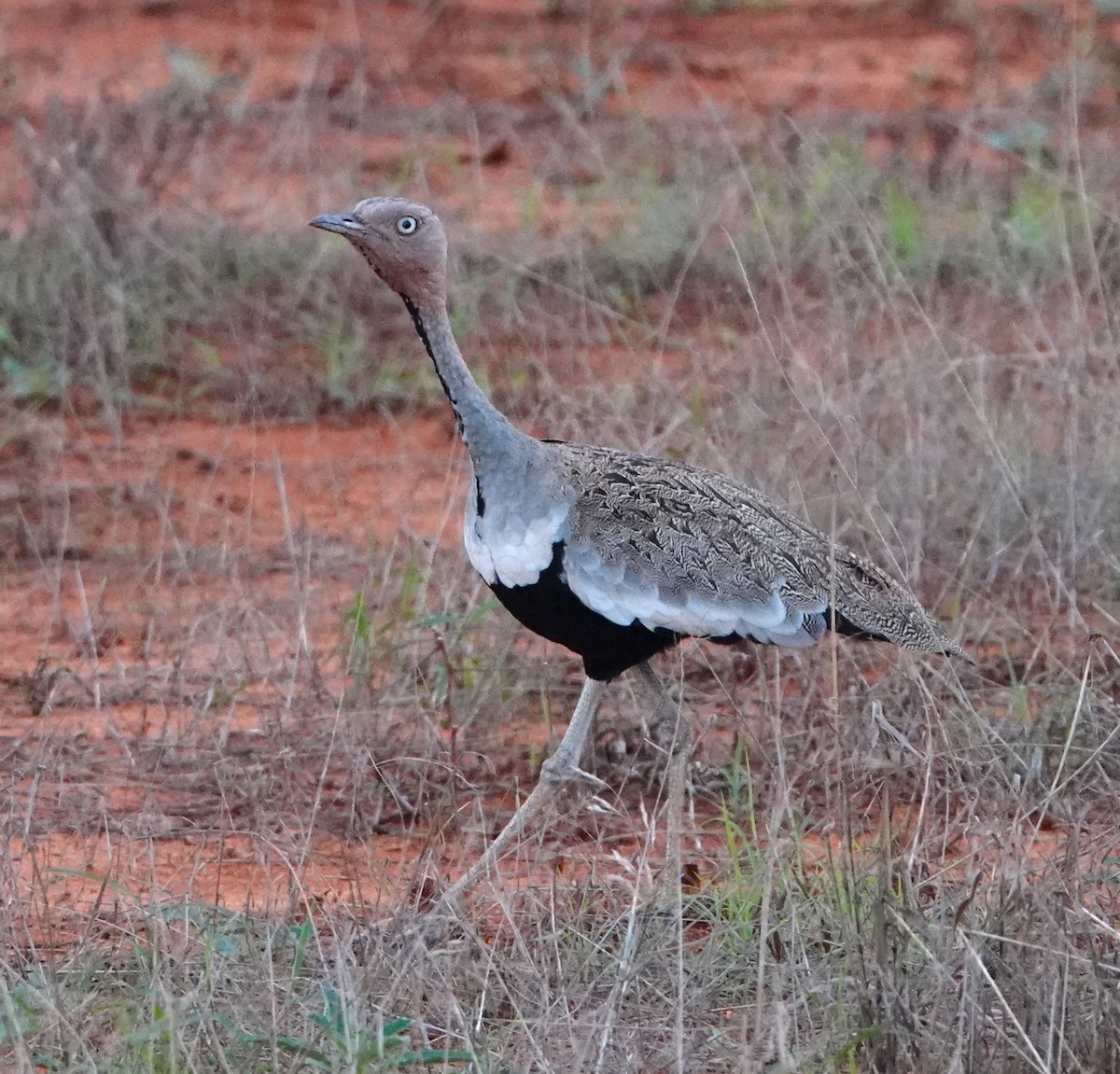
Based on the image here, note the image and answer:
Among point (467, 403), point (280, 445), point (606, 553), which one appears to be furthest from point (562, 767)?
point (280, 445)

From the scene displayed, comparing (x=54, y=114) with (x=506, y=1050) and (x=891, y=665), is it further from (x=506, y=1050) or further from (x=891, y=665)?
(x=506, y=1050)

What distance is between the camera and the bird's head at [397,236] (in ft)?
11.2

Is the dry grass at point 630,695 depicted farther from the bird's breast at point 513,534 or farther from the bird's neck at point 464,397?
the bird's neck at point 464,397

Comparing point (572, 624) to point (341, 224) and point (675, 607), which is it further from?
point (341, 224)

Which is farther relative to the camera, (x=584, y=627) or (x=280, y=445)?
(x=280, y=445)

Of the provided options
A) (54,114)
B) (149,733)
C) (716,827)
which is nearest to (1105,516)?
(716,827)

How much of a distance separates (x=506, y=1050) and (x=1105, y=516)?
2284 mm

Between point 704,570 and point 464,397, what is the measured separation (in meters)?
0.52

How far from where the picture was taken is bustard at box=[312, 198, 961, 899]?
335 centimetres

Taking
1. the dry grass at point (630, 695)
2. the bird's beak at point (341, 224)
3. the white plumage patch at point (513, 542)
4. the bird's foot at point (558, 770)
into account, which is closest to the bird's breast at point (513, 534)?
the white plumage patch at point (513, 542)

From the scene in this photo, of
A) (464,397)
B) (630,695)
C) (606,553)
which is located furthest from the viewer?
(630,695)

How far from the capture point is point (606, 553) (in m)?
3.35

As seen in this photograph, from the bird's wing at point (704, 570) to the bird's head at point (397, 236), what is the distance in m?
0.42

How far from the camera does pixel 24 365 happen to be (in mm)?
5727
